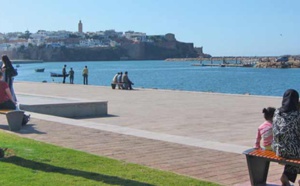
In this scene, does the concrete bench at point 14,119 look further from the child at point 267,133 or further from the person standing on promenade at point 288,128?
the person standing on promenade at point 288,128

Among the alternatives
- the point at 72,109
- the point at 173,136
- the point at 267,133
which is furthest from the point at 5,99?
the point at 267,133

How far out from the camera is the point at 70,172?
663 centimetres

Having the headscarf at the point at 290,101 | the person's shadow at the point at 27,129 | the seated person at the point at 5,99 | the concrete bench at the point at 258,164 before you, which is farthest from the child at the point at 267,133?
the seated person at the point at 5,99

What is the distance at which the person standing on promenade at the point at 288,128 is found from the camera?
5.80 metres

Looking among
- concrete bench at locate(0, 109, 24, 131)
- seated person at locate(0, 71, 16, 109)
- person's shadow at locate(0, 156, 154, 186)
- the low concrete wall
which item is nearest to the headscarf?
person's shadow at locate(0, 156, 154, 186)

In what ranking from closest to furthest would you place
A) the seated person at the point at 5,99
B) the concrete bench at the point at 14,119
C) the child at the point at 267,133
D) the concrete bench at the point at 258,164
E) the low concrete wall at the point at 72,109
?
the concrete bench at the point at 258,164, the child at the point at 267,133, the concrete bench at the point at 14,119, the seated person at the point at 5,99, the low concrete wall at the point at 72,109

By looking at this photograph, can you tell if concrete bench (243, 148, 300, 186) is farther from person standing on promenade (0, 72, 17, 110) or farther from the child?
person standing on promenade (0, 72, 17, 110)

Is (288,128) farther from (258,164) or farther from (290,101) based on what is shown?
(258,164)

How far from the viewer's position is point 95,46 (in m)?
192

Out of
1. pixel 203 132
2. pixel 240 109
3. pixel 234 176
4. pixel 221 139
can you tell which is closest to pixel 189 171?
pixel 234 176

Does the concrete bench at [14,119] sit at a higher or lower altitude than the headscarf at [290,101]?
lower

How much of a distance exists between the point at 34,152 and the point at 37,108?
6340 mm

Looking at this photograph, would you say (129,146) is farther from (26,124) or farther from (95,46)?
(95,46)

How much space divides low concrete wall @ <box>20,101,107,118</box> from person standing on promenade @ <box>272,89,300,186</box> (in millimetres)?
9202
